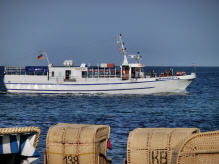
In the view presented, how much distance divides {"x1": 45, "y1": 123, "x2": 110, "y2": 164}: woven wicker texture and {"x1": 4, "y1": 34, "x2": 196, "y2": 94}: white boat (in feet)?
121

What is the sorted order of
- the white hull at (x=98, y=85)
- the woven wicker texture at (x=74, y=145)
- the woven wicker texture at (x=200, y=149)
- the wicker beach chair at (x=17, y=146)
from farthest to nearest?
the white hull at (x=98, y=85)
the woven wicker texture at (x=74, y=145)
the wicker beach chair at (x=17, y=146)
the woven wicker texture at (x=200, y=149)

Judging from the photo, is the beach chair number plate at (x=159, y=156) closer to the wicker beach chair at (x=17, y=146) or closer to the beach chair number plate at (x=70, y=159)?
the beach chair number plate at (x=70, y=159)

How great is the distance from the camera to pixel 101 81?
159 ft

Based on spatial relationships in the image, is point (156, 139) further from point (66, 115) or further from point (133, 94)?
point (133, 94)

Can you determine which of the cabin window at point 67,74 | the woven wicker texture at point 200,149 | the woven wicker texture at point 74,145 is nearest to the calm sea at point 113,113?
the cabin window at point 67,74

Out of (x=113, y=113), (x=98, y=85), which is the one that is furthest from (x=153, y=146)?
(x=98, y=85)

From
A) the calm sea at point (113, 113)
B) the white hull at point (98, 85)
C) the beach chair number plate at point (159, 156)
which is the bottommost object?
the calm sea at point (113, 113)

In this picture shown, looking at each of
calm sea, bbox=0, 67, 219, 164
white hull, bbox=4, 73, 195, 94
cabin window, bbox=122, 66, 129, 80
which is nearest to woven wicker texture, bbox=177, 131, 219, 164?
calm sea, bbox=0, 67, 219, 164

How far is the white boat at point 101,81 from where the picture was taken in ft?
159

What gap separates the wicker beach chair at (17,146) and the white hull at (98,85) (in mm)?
38953

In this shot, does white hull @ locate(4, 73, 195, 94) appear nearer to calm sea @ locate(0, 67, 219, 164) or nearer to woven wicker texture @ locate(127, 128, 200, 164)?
calm sea @ locate(0, 67, 219, 164)

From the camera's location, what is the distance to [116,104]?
4203cm

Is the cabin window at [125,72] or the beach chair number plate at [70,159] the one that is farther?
the cabin window at [125,72]

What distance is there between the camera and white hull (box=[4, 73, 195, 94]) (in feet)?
158
